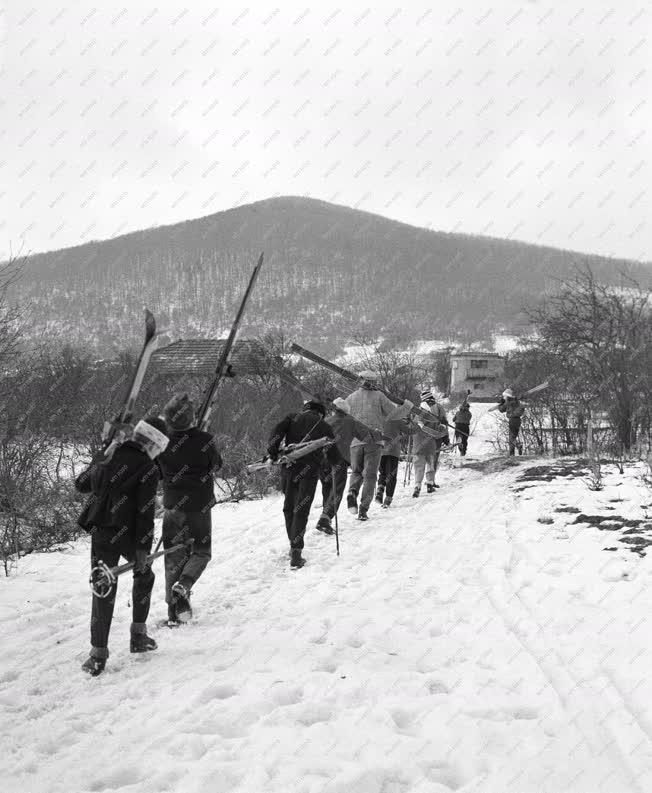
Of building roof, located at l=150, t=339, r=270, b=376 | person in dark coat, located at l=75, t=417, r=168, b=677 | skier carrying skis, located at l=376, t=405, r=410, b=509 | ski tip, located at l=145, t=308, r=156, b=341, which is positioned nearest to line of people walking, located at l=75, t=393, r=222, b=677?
person in dark coat, located at l=75, t=417, r=168, b=677

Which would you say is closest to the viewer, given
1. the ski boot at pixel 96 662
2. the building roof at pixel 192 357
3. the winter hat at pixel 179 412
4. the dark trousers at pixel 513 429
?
the ski boot at pixel 96 662

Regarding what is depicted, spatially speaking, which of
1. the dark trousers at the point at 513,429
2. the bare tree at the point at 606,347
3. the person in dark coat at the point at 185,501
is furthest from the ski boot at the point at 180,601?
the dark trousers at the point at 513,429

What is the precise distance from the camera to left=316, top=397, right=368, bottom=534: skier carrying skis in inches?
330

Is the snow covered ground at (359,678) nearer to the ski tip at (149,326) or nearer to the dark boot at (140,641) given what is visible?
the dark boot at (140,641)

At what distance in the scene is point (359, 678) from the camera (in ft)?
12.9

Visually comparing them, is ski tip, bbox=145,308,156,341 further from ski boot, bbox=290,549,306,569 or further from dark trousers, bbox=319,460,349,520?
dark trousers, bbox=319,460,349,520

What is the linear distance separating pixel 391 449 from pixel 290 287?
17375 cm

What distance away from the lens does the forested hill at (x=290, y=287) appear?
516ft

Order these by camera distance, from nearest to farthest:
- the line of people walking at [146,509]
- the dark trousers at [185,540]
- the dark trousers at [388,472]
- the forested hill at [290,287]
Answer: the line of people walking at [146,509] → the dark trousers at [185,540] → the dark trousers at [388,472] → the forested hill at [290,287]

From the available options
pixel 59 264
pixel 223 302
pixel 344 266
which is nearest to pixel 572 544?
pixel 223 302

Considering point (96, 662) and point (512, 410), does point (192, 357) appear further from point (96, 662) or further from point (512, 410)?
point (96, 662)

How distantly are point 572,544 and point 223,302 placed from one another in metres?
168

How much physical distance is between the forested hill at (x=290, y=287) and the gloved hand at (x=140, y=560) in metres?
137

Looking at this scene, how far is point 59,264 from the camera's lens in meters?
187
